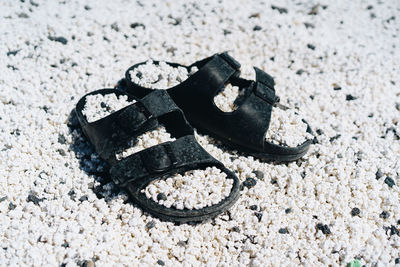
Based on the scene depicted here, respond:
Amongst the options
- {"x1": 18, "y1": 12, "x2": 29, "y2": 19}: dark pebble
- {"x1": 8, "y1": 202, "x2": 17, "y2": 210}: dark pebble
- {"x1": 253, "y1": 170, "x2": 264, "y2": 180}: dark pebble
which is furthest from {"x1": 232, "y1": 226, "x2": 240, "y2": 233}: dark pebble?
{"x1": 18, "y1": 12, "x2": 29, "y2": 19}: dark pebble

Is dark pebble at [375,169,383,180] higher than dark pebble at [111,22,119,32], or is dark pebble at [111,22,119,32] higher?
dark pebble at [375,169,383,180]

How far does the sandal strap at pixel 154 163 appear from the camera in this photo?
2.11 m

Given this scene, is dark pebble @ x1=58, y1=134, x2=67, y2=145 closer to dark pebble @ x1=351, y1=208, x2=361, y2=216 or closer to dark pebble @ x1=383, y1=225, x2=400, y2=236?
dark pebble @ x1=351, y1=208, x2=361, y2=216

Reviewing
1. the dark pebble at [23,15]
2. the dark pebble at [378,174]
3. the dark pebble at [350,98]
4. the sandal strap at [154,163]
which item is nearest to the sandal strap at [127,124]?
the sandal strap at [154,163]

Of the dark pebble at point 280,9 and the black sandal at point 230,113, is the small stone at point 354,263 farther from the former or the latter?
the dark pebble at point 280,9

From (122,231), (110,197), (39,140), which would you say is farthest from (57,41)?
(122,231)

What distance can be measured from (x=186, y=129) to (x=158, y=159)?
13.2 inches

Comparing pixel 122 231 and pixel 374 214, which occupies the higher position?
pixel 374 214

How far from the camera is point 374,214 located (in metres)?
2.29

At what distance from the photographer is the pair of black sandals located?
2.13 m

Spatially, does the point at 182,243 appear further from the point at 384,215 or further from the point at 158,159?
the point at 384,215

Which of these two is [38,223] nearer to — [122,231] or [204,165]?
[122,231]

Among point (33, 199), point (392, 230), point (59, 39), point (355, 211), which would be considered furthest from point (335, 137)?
point (59, 39)

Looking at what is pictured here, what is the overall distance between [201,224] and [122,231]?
0.41 m
